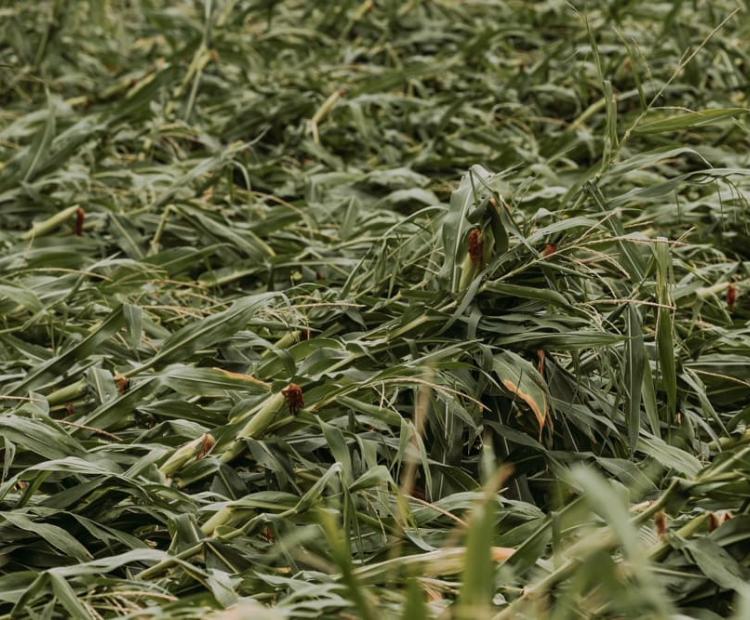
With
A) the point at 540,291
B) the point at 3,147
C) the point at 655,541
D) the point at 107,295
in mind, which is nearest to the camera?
the point at 655,541

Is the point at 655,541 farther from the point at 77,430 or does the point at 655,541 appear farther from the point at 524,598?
the point at 77,430

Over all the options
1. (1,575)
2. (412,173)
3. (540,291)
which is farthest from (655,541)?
(412,173)

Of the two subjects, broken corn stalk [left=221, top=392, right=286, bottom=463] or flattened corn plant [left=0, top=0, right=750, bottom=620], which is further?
broken corn stalk [left=221, top=392, right=286, bottom=463]

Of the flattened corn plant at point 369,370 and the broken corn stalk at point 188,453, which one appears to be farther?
the broken corn stalk at point 188,453

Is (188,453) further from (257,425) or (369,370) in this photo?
(369,370)

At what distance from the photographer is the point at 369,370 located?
128cm

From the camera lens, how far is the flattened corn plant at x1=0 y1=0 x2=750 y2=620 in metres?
0.93

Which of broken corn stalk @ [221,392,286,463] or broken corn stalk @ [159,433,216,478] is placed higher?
broken corn stalk @ [221,392,286,463]

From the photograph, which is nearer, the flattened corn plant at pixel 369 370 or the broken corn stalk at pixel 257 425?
the flattened corn plant at pixel 369 370

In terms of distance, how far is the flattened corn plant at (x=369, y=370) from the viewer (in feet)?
3.05

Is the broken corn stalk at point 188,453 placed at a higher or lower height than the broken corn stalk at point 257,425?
lower

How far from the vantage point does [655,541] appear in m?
0.98

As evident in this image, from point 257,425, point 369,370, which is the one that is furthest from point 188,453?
point 369,370

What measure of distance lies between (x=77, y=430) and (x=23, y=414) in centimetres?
6
